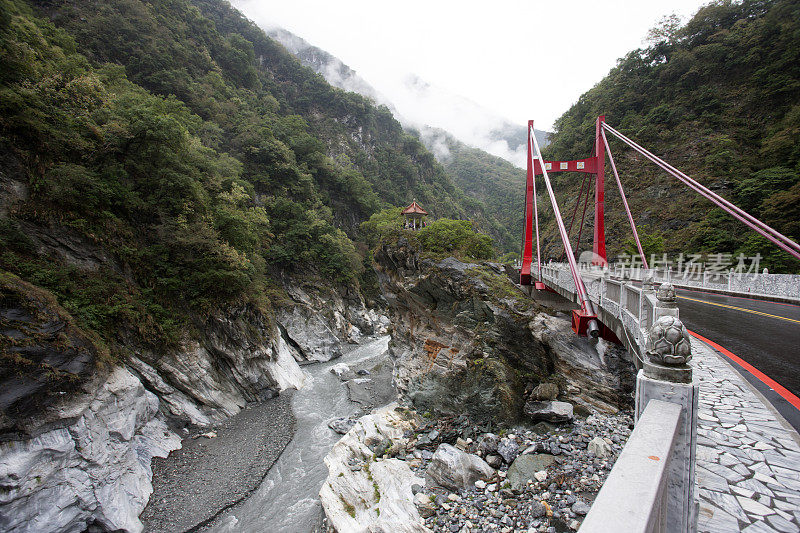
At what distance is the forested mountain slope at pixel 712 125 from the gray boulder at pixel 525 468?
45.8 feet

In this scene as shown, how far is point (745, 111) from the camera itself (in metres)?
20.2

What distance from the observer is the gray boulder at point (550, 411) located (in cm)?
806

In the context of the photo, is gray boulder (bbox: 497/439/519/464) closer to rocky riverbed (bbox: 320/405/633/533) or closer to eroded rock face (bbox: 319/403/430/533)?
rocky riverbed (bbox: 320/405/633/533)

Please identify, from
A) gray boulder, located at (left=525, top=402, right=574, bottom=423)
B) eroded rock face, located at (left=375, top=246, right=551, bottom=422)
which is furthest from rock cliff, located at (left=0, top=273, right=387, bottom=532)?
gray boulder, located at (left=525, top=402, right=574, bottom=423)

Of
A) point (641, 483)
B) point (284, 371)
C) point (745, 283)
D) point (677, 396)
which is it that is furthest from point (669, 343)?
point (284, 371)

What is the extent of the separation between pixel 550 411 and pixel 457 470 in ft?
10.1

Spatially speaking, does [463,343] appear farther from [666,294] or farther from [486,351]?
[666,294]

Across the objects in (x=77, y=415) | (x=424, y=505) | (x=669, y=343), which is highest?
(x=669, y=343)

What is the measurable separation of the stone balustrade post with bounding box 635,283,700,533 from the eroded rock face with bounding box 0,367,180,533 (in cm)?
1173

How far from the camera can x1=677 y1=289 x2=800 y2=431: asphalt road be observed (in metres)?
3.93

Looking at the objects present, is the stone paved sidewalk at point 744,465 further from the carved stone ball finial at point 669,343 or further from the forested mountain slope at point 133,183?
the forested mountain slope at point 133,183

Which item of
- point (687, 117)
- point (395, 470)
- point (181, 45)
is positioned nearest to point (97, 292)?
point (395, 470)

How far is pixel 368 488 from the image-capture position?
26.3ft

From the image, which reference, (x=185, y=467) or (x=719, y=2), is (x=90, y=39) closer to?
(x=185, y=467)
